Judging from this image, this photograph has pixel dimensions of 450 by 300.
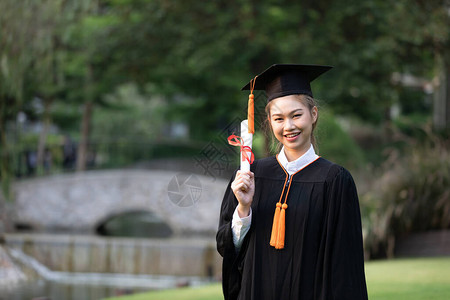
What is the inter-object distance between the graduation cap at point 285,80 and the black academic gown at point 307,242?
0.36m

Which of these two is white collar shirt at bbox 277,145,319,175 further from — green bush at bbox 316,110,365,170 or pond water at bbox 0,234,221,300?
green bush at bbox 316,110,365,170

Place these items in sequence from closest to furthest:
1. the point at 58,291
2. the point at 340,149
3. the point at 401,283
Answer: the point at 401,283, the point at 58,291, the point at 340,149

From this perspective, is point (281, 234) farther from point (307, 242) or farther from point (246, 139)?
point (246, 139)

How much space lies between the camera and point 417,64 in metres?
17.2

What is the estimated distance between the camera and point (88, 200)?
783 inches

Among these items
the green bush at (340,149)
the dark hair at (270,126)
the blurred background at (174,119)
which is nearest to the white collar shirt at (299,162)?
the dark hair at (270,126)

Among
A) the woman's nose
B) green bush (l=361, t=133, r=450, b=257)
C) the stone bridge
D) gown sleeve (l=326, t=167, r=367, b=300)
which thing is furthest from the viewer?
the stone bridge

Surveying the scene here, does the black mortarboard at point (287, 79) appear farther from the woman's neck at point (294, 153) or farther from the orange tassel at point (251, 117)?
the woman's neck at point (294, 153)

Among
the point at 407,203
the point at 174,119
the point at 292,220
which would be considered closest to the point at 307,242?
the point at 292,220

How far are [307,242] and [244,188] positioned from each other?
386mm

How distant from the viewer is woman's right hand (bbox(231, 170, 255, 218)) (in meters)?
2.74

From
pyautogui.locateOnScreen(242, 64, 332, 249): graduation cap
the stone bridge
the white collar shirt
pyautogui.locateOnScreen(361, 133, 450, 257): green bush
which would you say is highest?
pyautogui.locateOnScreen(242, 64, 332, 249): graduation cap

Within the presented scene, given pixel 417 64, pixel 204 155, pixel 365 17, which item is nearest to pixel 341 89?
pixel 365 17

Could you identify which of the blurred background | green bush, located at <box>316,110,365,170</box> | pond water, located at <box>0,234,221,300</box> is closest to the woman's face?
the blurred background
